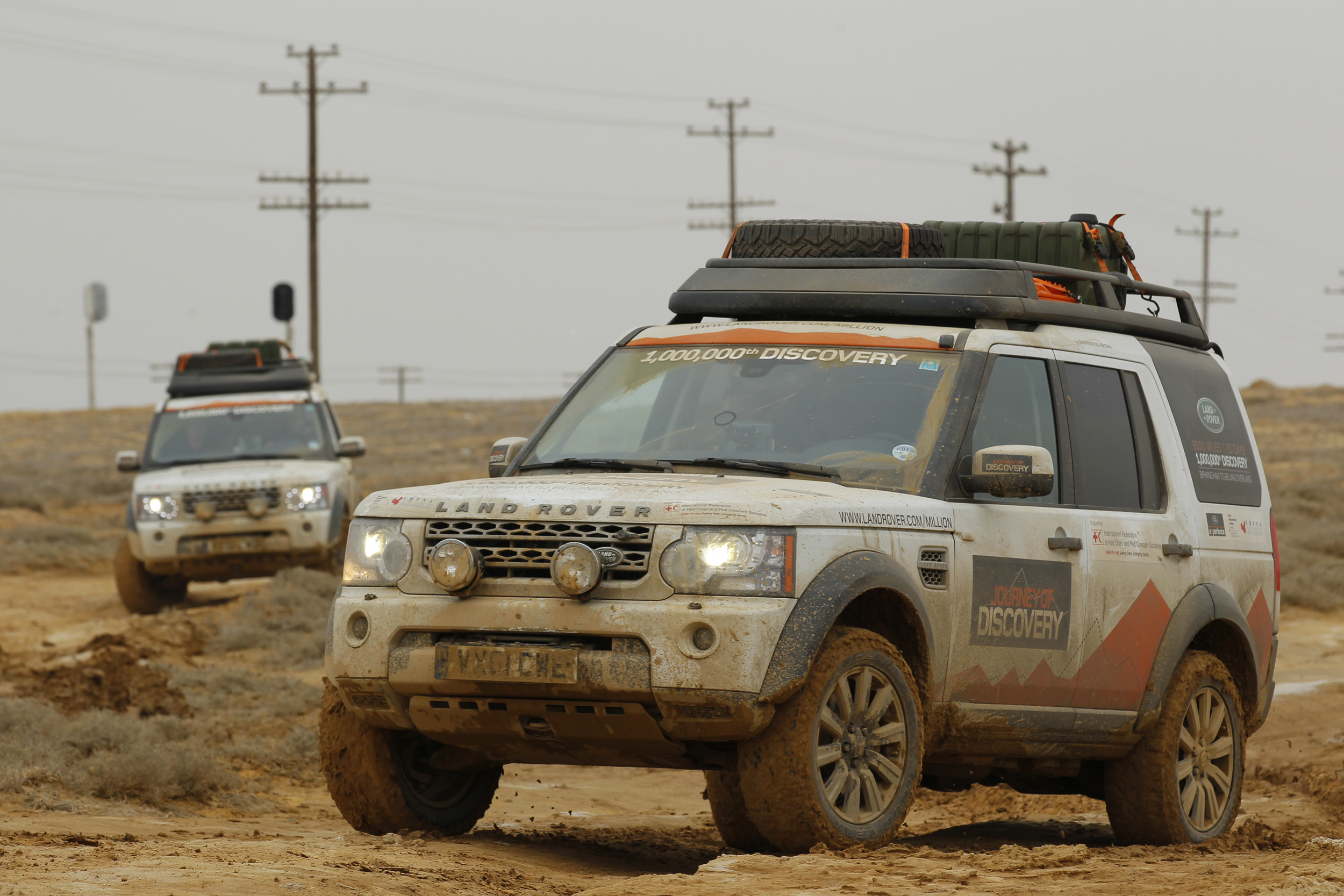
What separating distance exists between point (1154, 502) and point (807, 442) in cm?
171

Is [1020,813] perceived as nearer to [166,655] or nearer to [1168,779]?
[1168,779]

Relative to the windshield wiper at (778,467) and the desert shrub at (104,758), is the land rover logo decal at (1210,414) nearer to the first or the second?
the windshield wiper at (778,467)

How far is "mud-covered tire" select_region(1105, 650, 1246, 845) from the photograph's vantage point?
755 centimetres

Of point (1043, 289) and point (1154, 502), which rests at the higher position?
point (1043, 289)

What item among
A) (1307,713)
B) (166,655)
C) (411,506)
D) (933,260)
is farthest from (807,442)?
(166,655)

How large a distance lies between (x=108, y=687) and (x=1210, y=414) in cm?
790

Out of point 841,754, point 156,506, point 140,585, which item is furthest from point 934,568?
point 140,585

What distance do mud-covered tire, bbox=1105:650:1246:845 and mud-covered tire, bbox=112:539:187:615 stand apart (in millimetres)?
13268

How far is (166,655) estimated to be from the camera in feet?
52.0

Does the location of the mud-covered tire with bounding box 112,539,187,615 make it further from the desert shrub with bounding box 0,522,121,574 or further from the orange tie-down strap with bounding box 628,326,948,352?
the orange tie-down strap with bounding box 628,326,948,352

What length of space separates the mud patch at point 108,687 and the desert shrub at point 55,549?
1137 centimetres

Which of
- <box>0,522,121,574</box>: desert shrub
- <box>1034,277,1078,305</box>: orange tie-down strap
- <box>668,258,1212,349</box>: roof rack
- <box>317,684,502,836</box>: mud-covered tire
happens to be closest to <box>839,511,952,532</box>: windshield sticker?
<box>668,258,1212,349</box>: roof rack

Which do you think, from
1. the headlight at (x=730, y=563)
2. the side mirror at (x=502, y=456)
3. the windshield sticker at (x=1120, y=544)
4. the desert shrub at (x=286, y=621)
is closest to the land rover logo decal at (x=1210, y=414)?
the windshield sticker at (x=1120, y=544)

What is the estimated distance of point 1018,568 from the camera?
685cm
